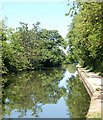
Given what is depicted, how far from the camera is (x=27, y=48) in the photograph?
4397 centimetres

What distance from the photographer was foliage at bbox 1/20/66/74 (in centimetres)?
2883

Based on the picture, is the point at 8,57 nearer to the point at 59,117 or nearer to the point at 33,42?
the point at 33,42

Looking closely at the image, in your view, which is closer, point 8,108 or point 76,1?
point 76,1

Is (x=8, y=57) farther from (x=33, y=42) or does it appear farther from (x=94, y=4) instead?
(x=94, y=4)

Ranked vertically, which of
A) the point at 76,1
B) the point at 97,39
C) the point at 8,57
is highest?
the point at 76,1

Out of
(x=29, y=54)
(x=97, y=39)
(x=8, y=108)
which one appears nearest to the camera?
Answer: (x=8, y=108)

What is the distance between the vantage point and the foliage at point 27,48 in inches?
1135

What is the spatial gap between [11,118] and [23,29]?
37913mm

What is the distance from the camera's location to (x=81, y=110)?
30.2 feet

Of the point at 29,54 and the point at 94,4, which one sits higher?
the point at 94,4

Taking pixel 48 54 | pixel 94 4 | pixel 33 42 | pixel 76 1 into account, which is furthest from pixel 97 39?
pixel 48 54

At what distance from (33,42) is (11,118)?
128 feet

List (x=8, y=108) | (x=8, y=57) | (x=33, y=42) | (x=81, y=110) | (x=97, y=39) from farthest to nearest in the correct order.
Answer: (x=33, y=42) → (x=8, y=57) → (x=97, y=39) → (x=8, y=108) → (x=81, y=110)

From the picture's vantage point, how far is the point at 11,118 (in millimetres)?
8297
